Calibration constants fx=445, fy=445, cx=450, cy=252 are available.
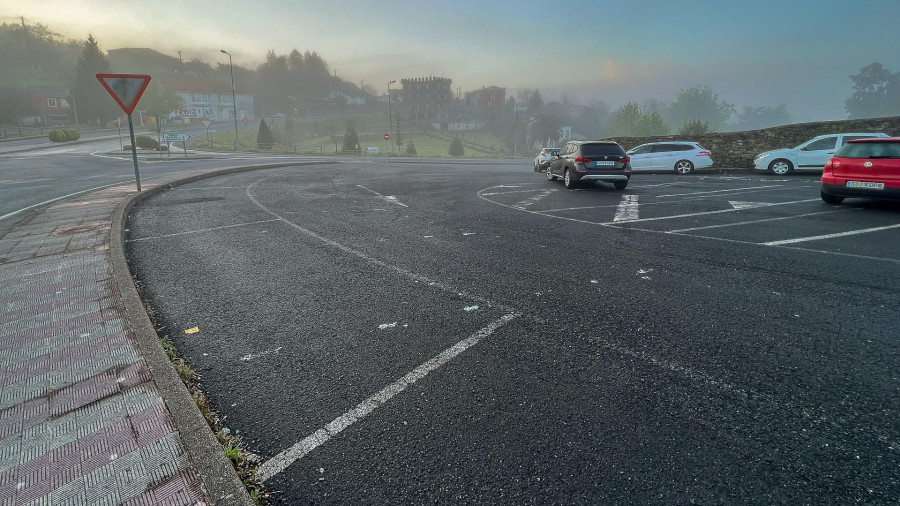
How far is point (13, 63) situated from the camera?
4269 inches

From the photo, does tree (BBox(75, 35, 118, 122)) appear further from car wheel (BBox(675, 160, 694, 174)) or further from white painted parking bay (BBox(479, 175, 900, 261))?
car wheel (BBox(675, 160, 694, 174))

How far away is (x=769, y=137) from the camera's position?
21.9 metres

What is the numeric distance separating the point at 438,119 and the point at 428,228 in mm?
150616

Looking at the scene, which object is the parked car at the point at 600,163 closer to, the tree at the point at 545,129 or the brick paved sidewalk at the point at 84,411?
the brick paved sidewalk at the point at 84,411

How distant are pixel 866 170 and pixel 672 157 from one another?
12257mm

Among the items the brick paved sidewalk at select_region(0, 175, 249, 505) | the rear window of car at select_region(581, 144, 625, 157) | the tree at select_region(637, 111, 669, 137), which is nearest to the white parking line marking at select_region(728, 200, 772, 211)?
the rear window of car at select_region(581, 144, 625, 157)

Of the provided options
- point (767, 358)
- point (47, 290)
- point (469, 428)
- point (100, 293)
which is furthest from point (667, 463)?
point (47, 290)

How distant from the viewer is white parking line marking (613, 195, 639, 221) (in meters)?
9.55

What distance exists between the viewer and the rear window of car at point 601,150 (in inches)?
553

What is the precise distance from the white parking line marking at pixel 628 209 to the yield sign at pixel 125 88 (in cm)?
1136

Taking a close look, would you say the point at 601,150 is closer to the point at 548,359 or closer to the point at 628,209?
the point at 628,209

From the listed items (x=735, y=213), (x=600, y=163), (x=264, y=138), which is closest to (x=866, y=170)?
(x=735, y=213)

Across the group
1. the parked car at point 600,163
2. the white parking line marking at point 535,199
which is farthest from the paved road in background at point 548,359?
the parked car at point 600,163

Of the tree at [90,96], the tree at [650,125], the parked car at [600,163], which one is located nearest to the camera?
the parked car at [600,163]
